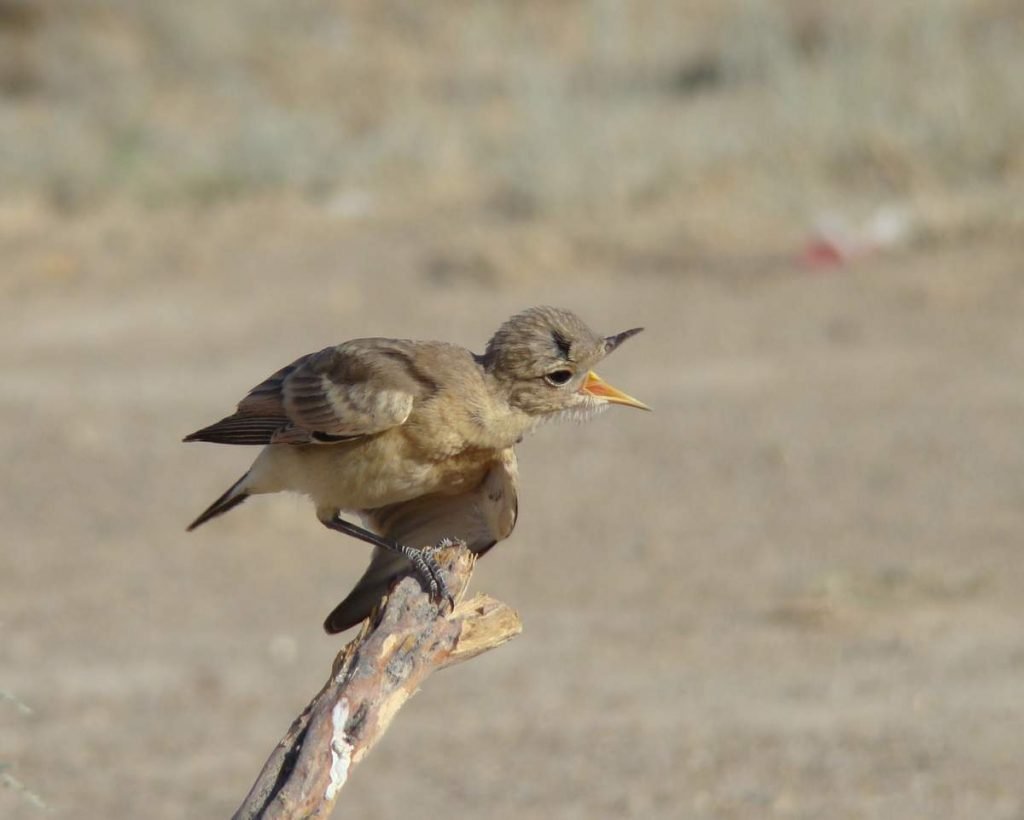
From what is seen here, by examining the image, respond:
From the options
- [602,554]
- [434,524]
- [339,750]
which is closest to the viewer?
[339,750]

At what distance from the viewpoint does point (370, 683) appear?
13.3 feet

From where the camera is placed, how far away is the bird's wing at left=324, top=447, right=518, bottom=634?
15.7 feet

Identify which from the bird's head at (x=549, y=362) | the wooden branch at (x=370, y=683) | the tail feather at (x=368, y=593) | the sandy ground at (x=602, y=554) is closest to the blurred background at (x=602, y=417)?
the sandy ground at (x=602, y=554)

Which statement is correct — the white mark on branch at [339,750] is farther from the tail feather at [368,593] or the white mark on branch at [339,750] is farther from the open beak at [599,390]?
the open beak at [599,390]

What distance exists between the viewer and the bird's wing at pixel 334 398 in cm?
488

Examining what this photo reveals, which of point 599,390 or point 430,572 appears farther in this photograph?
point 599,390

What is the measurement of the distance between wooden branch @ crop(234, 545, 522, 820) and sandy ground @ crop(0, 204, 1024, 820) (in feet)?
11.4

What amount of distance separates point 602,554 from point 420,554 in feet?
20.8

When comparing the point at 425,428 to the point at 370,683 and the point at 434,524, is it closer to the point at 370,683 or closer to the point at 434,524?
the point at 434,524

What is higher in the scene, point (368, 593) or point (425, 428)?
point (425, 428)

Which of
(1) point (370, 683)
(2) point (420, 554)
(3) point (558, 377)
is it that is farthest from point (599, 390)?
(1) point (370, 683)

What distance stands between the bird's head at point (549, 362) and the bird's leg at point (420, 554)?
43 centimetres

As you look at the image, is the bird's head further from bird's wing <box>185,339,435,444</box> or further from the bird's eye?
bird's wing <box>185,339,435,444</box>

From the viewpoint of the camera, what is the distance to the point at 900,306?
14836 mm
